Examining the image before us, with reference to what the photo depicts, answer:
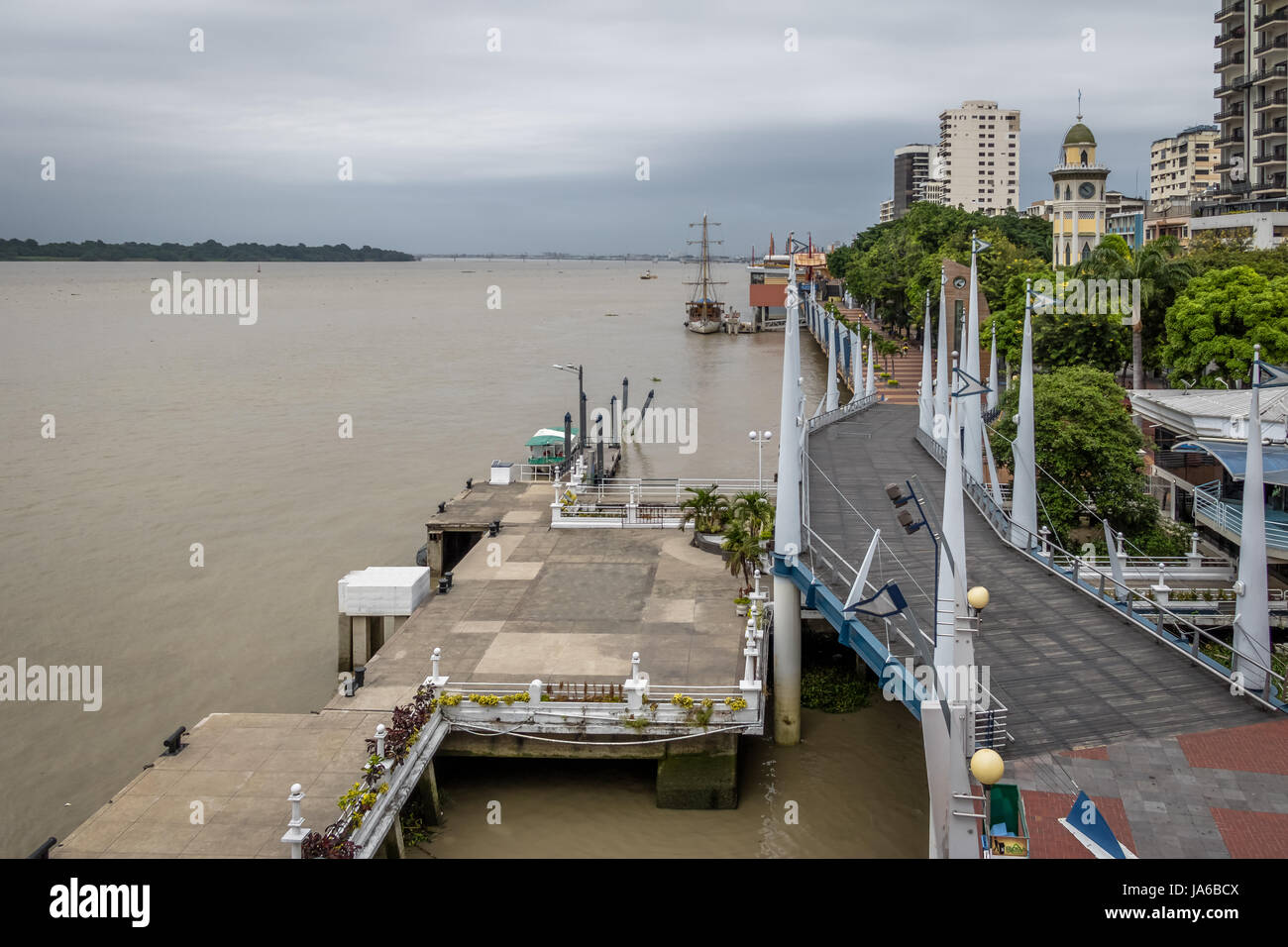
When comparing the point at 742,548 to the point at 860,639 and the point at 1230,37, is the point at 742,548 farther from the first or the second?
the point at 1230,37

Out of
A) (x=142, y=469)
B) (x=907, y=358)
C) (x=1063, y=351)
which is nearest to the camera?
(x=1063, y=351)

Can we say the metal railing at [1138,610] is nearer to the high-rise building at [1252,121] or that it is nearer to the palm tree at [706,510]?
the palm tree at [706,510]

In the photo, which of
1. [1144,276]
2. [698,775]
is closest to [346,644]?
[698,775]

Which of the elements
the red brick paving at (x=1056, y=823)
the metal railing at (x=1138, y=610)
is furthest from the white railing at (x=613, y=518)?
the red brick paving at (x=1056, y=823)

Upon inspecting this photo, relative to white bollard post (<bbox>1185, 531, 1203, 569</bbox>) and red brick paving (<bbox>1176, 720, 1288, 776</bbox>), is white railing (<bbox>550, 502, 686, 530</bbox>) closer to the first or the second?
white bollard post (<bbox>1185, 531, 1203, 569</bbox>)
